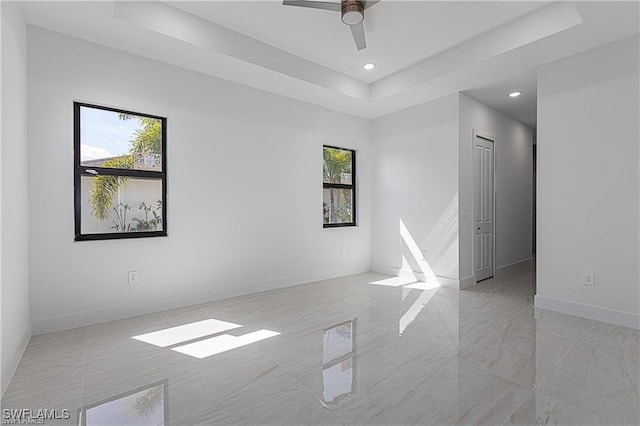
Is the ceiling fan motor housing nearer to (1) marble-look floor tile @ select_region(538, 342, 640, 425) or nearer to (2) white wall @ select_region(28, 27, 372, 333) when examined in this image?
(2) white wall @ select_region(28, 27, 372, 333)

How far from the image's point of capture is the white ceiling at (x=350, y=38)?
2.93 metres

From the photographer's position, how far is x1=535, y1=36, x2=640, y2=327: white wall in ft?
10.3

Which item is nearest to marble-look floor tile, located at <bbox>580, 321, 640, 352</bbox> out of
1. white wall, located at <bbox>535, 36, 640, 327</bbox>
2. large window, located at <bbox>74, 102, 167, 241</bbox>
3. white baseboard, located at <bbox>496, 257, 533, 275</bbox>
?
white wall, located at <bbox>535, 36, 640, 327</bbox>

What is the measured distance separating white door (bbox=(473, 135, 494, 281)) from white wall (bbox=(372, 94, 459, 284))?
520 millimetres

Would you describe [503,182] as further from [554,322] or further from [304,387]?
[304,387]

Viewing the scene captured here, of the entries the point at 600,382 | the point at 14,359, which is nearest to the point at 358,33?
the point at 600,382

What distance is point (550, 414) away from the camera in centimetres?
181

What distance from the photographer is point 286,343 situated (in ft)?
9.15

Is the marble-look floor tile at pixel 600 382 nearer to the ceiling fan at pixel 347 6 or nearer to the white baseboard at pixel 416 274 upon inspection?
the white baseboard at pixel 416 274

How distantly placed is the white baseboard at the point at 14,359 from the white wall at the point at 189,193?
0.23m

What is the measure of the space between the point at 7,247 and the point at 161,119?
202cm

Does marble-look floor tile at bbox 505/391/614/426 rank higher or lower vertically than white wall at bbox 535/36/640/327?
lower

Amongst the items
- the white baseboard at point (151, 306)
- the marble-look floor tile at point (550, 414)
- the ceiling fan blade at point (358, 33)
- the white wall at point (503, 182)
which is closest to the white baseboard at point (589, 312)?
the white wall at point (503, 182)

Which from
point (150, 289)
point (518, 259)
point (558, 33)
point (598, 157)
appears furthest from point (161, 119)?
point (518, 259)
